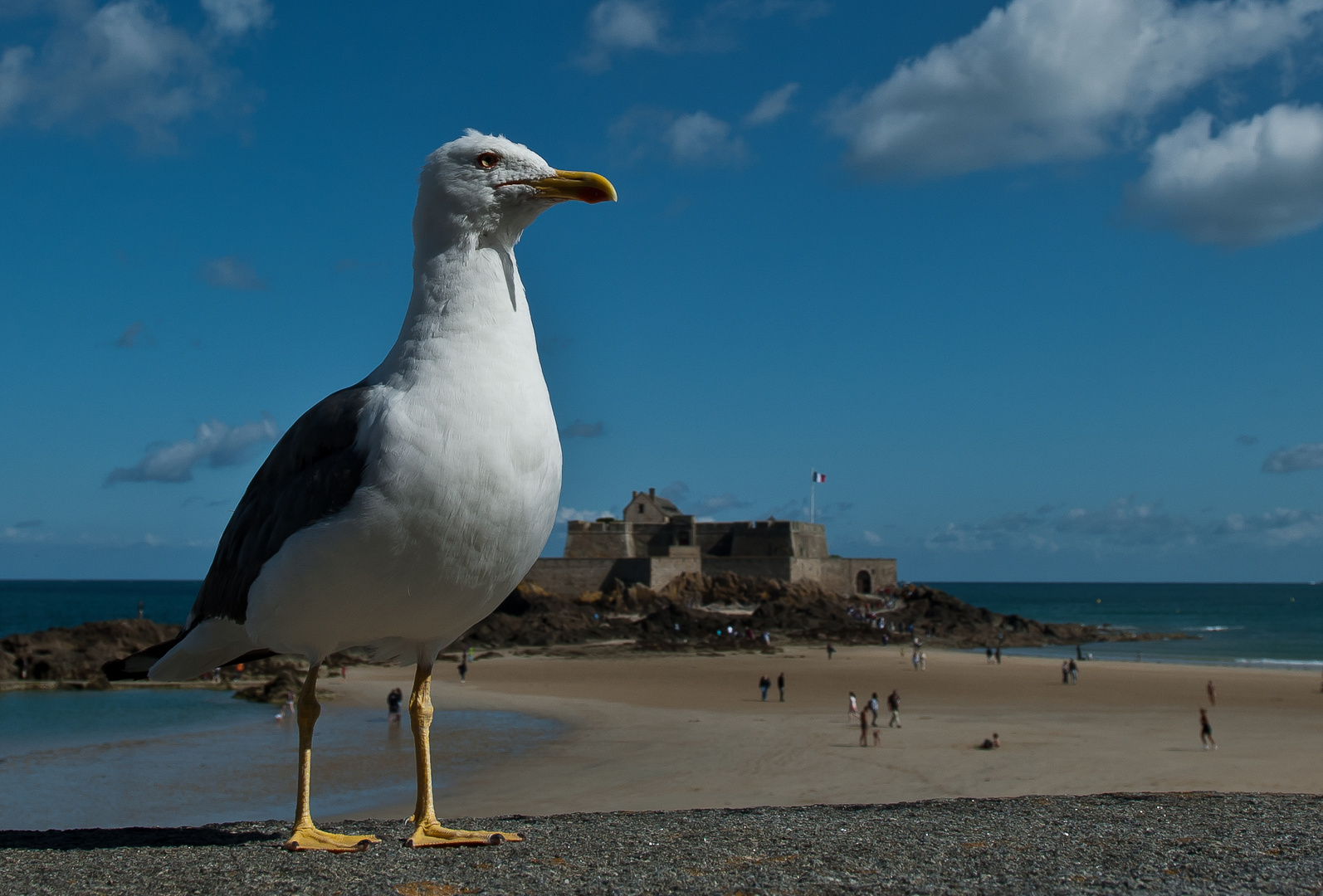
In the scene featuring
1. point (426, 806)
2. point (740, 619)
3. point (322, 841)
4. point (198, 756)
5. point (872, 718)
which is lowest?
point (198, 756)

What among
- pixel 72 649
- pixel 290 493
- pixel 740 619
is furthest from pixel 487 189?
pixel 740 619

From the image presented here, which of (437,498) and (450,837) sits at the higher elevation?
(437,498)

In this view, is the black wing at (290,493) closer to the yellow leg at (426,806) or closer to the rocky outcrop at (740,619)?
the yellow leg at (426,806)

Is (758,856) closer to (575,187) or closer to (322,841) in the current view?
(322,841)

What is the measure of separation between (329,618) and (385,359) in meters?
1.07

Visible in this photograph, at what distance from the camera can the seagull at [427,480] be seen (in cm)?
376

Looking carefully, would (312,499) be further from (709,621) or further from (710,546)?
(710,546)

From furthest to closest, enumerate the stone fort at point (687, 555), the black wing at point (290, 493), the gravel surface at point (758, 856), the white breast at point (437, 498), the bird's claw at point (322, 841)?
the stone fort at point (687, 555) < the bird's claw at point (322, 841) < the black wing at point (290, 493) < the white breast at point (437, 498) < the gravel surface at point (758, 856)

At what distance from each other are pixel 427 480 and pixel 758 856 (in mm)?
1882

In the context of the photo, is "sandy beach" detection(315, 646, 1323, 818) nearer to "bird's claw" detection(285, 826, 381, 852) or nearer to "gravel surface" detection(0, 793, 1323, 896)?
"gravel surface" detection(0, 793, 1323, 896)

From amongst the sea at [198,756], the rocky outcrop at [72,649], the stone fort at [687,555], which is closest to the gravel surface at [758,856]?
the sea at [198,756]

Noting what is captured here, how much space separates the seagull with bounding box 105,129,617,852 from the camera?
3.76 meters

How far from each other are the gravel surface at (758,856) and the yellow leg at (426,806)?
8cm

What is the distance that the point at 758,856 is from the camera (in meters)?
3.82
